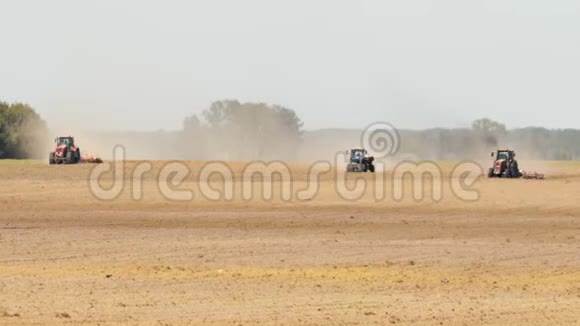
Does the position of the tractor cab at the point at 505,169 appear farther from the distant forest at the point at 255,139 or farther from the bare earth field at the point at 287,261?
the distant forest at the point at 255,139

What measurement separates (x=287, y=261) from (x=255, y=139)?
101465 mm

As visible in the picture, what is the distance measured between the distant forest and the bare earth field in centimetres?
5165

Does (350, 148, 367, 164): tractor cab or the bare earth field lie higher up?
(350, 148, 367, 164): tractor cab

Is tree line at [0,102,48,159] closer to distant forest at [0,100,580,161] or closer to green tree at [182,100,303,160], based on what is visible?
distant forest at [0,100,580,161]

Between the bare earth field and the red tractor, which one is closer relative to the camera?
the bare earth field

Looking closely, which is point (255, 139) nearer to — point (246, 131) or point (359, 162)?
point (246, 131)

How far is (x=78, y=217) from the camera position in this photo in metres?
32.2

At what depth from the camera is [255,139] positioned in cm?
12262

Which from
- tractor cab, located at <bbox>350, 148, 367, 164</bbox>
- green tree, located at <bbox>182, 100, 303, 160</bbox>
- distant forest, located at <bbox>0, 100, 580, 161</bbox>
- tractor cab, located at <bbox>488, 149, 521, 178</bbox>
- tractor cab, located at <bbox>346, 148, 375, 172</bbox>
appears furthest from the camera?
green tree, located at <bbox>182, 100, 303, 160</bbox>

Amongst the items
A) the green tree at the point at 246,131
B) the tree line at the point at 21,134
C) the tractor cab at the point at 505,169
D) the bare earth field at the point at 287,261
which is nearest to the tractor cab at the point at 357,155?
the tractor cab at the point at 505,169

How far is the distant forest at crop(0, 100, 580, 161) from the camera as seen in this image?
94500mm

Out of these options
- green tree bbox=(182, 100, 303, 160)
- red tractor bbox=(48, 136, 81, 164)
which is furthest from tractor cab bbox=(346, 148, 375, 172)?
green tree bbox=(182, 100, 303, 160)

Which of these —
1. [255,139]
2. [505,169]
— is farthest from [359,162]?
[255,139]

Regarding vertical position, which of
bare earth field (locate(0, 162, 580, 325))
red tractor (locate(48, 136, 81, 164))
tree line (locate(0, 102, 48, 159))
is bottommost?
bare earth field (locate(0, 162, 580, 325))
